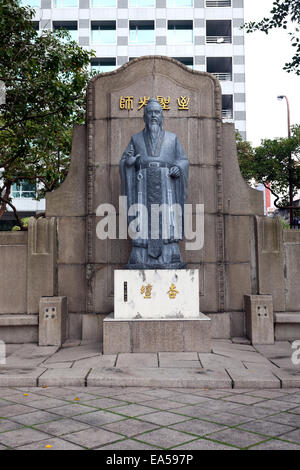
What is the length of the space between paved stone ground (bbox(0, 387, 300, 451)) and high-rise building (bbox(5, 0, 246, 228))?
3205 centimetres

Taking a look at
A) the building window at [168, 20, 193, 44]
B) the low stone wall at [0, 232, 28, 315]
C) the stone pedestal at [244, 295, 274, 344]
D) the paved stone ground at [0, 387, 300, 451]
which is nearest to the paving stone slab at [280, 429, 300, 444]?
the paved stone ground at [0, 387, 300, 451]

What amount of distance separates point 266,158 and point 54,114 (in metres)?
14.1

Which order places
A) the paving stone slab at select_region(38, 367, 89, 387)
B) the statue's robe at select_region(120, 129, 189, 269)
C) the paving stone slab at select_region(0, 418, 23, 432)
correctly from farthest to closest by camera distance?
1. the statue's robe at select_region(120, 129, 189, 269)
2. the paving stone slab at select_region(38, 367, 89, 387)
3. the paving stone slab at select_region(0, 418, 23, 432)

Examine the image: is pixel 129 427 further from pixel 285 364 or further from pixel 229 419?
pixel 285 364

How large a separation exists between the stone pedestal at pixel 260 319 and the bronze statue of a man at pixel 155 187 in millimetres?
1621

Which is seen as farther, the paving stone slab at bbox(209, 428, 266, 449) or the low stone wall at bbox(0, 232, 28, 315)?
the low stone wall at bbox(0, 232, 28, 315)

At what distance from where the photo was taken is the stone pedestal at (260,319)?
8.25 metres

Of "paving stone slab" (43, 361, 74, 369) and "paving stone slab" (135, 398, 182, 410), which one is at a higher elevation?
"paving stone slab" (43, 361, 74, 369)

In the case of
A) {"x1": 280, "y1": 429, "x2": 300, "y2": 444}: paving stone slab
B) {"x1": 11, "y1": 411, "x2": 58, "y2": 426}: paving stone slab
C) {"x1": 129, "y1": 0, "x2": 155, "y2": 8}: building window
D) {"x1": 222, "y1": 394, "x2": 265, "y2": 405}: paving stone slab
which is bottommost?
{"x1": 222, "y1": 394, "x2": 265, "y2": 405}: paving stone slab

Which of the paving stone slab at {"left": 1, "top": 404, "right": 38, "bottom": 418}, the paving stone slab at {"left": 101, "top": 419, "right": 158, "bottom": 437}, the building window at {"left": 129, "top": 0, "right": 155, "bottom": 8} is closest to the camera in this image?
the paving stone slab at {"left": 101, "top": 419, "right": 158, "bottom": 437}

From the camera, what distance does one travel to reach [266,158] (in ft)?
75.8

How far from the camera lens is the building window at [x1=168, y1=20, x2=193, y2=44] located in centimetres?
3538

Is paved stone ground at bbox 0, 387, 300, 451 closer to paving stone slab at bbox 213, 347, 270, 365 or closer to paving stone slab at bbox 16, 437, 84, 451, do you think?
paving stone slab at bbox 16, 437, 84, 451
